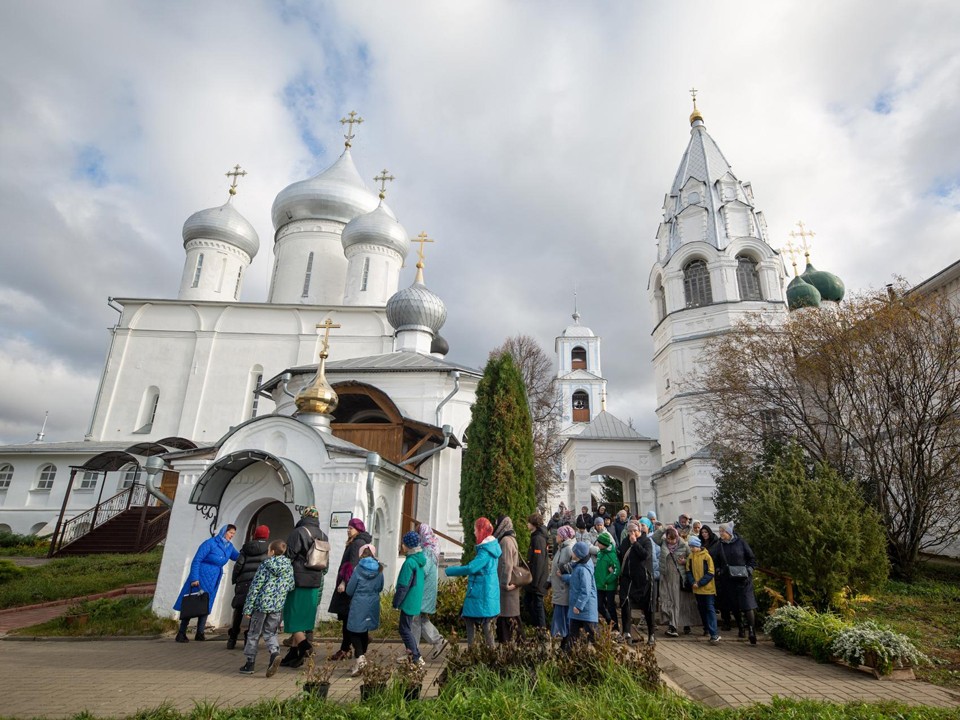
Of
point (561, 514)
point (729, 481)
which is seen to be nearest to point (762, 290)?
point (729, 481)

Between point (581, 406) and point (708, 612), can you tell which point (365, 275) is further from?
point (581, 406)

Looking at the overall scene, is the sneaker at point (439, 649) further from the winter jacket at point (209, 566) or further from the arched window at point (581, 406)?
the arched window at point (581, 406)

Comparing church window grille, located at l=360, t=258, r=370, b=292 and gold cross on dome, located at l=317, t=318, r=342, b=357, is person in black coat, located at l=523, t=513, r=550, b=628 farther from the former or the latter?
church window grille, located at l=360, t=258, r=370, b=292

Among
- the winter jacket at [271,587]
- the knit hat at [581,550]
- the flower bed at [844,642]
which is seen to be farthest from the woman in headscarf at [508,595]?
the flower bed at [844,642]

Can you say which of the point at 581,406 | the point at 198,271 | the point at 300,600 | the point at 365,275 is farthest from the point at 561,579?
the point at 581,406

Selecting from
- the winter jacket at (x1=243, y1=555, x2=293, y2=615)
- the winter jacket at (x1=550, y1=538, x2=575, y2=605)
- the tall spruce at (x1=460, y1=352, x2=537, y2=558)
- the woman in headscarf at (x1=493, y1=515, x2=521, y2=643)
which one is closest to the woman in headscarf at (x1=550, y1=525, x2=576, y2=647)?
the winter jacket at (x1=550, y1=538, x2=575, y2=605)

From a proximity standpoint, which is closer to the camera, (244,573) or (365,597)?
(365,597)

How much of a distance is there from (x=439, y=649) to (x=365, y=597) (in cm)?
169

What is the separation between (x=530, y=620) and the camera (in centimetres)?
807

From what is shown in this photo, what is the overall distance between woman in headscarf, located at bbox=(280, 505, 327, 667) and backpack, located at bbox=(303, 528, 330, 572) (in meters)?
0.01

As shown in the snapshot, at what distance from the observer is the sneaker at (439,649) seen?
6195 millimetres

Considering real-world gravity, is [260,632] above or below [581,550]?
below

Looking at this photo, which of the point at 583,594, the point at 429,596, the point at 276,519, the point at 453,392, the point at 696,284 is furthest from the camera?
the point at 696,284

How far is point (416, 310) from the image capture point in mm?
18000
